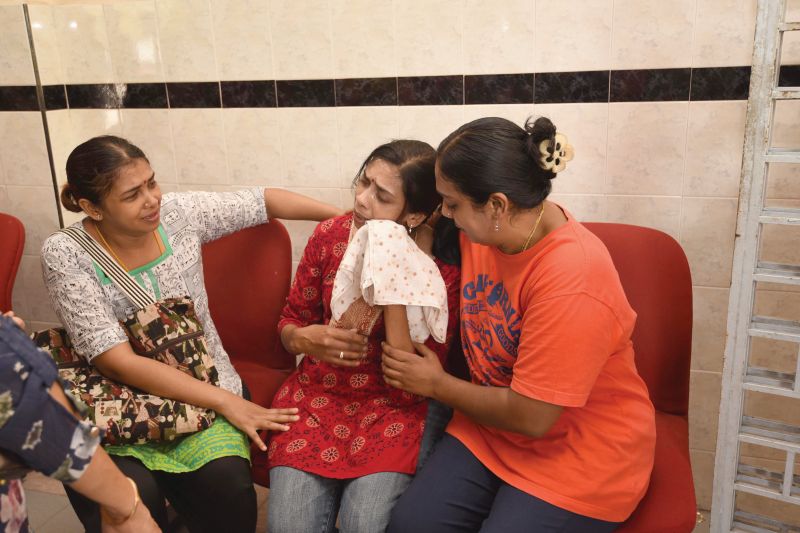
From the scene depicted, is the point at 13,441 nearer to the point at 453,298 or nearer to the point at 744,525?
the point at 453,298

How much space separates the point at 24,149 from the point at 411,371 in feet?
6.64

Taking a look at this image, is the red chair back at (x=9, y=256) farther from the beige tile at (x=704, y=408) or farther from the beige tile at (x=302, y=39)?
the beige tile at (x=704, y=408)

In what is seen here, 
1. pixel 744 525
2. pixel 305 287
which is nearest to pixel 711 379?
pixel 744 525

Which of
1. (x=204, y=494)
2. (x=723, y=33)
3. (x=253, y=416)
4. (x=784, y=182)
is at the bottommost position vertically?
(x=204, y=494)

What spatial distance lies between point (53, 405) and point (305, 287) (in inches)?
36.6

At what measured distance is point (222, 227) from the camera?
6.34 feet

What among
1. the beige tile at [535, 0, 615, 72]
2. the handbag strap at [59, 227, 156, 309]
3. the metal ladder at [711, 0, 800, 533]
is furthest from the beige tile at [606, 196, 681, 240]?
the handbag strap at [59, 227, 156, 309]

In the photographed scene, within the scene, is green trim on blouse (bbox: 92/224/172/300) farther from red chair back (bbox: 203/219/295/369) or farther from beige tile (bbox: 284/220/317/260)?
beige tile (bbox: 284/220/317/260)

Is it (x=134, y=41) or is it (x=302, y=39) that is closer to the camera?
(x=302, y=39)

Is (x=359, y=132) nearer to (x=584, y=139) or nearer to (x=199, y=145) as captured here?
(x=199, y=145)

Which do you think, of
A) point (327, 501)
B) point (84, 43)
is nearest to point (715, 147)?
point (327, 501)

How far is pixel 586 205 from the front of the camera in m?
2.15

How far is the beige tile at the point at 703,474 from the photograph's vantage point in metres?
2.25

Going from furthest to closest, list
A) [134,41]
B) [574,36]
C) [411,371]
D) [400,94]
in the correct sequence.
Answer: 1. [134,41]
2. [400,94]
3. [574,36]
4. [411,371]
